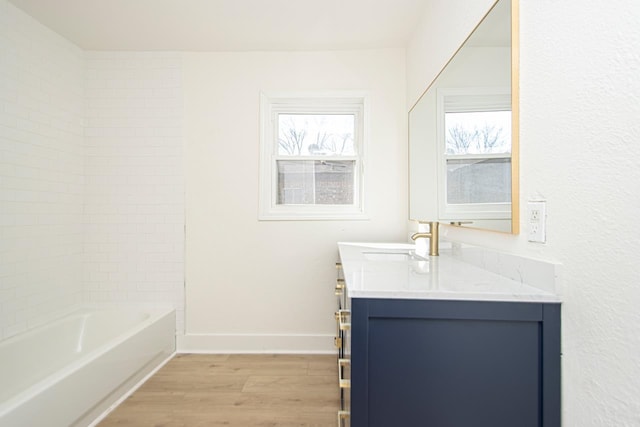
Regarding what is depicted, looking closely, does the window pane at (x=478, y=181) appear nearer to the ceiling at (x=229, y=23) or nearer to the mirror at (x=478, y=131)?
the mirror at (x=478, y=131)

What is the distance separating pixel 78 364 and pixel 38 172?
141cm

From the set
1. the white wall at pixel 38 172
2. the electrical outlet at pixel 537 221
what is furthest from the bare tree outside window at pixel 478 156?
the white wall at pixel 38 172

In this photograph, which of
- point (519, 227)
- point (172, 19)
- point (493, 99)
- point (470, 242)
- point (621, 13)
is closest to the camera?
point (621, 13)

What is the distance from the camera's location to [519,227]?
1042mm

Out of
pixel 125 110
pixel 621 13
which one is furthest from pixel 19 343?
pixel 621 13

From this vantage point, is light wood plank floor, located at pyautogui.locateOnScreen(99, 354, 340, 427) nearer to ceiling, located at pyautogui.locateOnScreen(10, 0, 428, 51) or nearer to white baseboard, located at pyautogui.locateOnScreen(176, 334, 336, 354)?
white baseboard, located at pyautogui.locateOnScreen(176, 334, 336, 354)

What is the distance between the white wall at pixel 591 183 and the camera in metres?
0.66

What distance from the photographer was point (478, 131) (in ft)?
4.23

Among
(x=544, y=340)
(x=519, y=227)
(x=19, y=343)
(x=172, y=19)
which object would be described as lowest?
(x=19, y=343)

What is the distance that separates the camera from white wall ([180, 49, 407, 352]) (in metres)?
2.45

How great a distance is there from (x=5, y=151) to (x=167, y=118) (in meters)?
1.00

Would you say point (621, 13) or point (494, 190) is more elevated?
point (621, 13)

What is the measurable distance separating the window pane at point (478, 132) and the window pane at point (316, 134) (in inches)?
42.0

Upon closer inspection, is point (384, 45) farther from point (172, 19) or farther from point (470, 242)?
point (470, 242)
